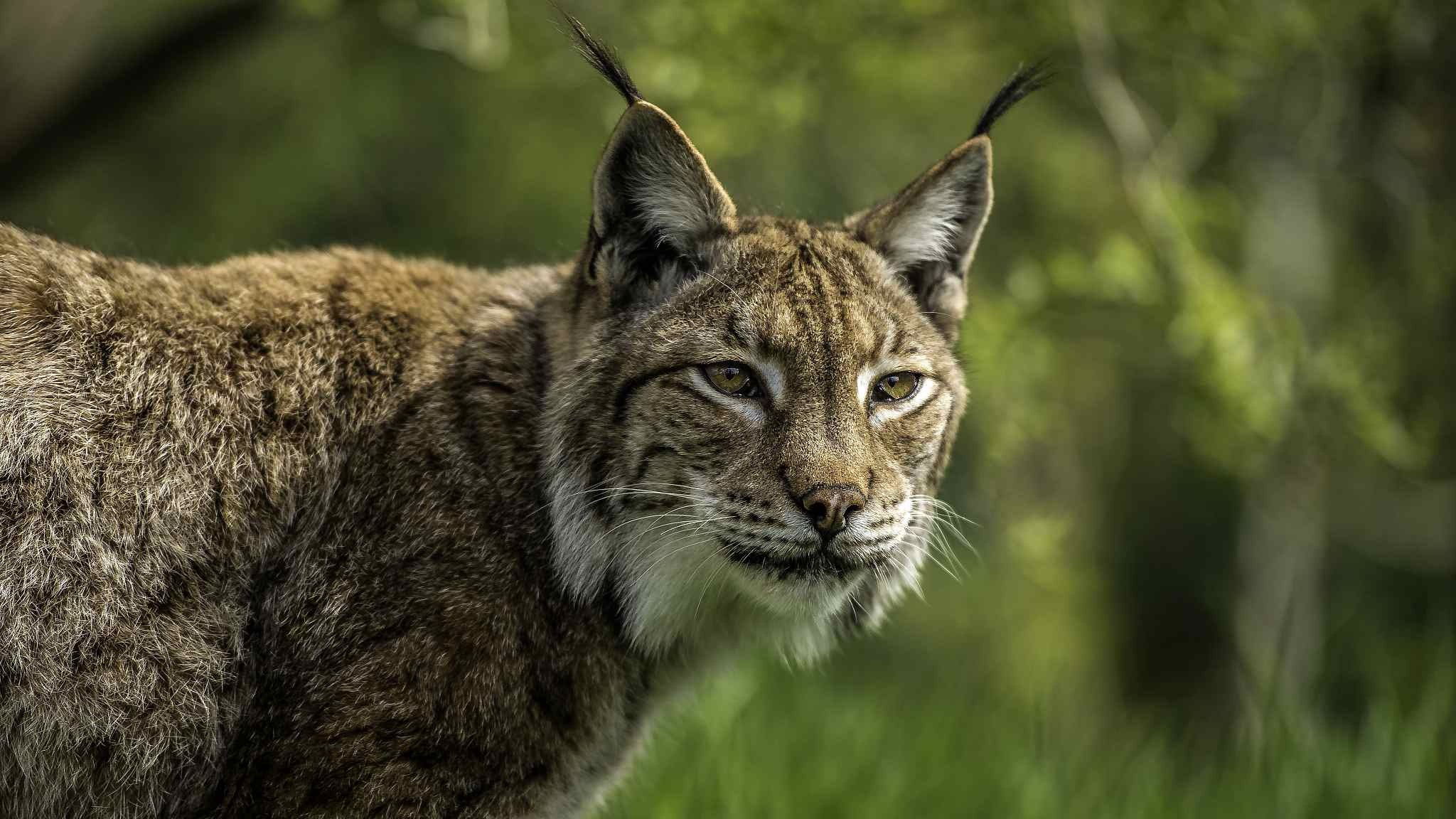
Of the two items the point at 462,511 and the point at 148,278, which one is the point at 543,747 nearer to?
the point at 462,511

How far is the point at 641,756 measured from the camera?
13.4 feet

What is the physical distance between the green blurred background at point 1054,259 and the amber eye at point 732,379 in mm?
905

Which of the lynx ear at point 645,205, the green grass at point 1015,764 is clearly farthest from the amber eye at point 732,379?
the green grass at point 1015,764

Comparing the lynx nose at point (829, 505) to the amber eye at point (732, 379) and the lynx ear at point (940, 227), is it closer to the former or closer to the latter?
the amber eye at point (732, 379)

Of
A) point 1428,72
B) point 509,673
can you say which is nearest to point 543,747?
point 509,673

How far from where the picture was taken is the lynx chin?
330 cm

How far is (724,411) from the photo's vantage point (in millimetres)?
3609

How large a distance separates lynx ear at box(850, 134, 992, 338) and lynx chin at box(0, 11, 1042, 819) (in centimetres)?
2

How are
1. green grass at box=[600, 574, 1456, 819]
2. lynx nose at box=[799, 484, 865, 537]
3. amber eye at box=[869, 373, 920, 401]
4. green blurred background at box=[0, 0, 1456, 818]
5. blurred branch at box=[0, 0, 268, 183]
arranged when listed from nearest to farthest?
lynx nose at box=[799, 484, 865, 537] < amber eye at box=[869, 373, 920, 401] < green grass at box=[600, 574, 1456, 819] < green blurred background at box=[0, 0, 1456, 818] < blurred branch at box=[0, 0, 268, 183]

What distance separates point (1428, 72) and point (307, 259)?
6.03m

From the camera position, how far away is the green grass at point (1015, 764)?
5461mm

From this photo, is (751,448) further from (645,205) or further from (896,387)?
(645,205)

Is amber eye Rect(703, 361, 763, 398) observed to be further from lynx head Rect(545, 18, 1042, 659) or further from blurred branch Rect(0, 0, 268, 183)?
blurred branch Rect(0, 0, 268, 183)

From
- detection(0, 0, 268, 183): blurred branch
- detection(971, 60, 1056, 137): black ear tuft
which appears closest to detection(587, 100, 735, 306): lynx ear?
detection(971, 60, 1056, 137): black ear tuft
